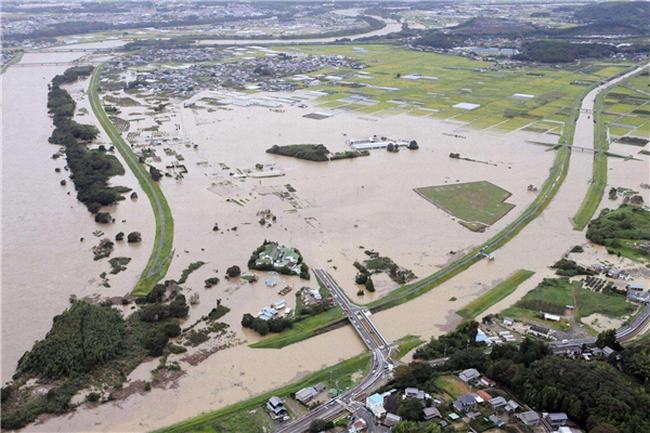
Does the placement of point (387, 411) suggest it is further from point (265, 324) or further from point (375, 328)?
point (265, 324)

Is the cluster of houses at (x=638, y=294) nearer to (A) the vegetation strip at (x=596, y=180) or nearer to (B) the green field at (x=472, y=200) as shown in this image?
(A) the vegetation strip at (x=596, y=180)

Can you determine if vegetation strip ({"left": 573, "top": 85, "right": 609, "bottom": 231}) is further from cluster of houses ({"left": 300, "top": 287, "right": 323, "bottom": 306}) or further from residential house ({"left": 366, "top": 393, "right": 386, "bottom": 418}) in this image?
residential house ({"left": 366, "top": 393, "right": 386, "bottom": 418})

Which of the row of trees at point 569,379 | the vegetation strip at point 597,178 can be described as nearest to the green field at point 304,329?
the row of trees at point 569,379

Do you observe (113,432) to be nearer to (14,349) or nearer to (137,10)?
(14,349)

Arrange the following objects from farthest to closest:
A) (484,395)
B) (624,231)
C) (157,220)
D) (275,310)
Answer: (157,220)
(624,231)
(275,310)
(484,395)

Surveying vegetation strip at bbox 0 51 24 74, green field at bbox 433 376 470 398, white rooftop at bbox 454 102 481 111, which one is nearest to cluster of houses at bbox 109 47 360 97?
vegetation strip at bbox 0 51 24 74

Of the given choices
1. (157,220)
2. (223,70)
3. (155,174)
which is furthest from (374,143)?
(223,70)

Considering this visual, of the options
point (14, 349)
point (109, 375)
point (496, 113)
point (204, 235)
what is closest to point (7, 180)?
point (204, 235)
